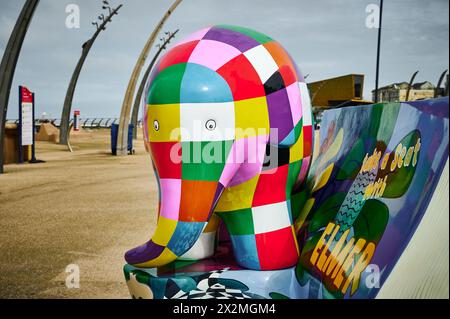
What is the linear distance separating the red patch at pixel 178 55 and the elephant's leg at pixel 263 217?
2.13 feet

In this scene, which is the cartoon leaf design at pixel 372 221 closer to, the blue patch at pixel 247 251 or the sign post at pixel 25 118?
the blue patch at pixel 247 251

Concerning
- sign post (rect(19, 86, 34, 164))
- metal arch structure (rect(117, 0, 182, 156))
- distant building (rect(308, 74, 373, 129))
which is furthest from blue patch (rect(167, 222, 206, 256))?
distant building (rect(308, 74, 373, 129))

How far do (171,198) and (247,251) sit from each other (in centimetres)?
47

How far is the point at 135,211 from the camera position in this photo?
5.07 meters

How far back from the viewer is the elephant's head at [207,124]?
1734mm

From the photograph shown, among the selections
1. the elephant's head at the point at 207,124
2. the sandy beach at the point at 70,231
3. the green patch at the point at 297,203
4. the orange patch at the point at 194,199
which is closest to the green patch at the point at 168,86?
the elephant's head at the point at 207,124

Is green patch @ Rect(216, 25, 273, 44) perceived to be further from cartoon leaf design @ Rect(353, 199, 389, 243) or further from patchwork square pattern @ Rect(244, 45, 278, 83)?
→ cartoon leaf design @ Rect(353, 199, 389, 243)

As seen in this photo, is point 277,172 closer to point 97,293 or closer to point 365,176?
point 365,176

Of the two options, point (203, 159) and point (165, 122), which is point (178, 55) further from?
point (203, 159)

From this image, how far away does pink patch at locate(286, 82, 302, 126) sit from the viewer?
6.19 feet

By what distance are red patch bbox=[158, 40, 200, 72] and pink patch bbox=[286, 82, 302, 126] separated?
491 millimetres
